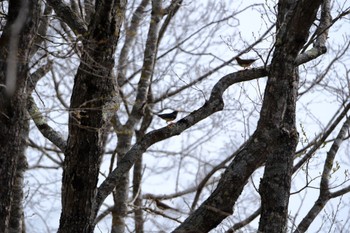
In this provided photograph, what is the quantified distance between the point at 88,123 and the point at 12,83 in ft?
2.03

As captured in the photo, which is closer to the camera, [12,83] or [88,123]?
[12,83]

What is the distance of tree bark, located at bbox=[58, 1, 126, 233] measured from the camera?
392cm

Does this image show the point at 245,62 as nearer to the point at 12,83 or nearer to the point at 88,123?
the point at 88,123

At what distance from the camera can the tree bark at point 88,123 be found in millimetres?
3916

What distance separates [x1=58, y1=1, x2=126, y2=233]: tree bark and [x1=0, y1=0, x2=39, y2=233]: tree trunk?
1.31ft

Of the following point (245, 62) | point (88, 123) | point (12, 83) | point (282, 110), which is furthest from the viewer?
point (245, 62)

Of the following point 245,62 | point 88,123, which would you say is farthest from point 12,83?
point 245,62

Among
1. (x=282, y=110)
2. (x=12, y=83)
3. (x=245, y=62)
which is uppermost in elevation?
(x=245, y=62)

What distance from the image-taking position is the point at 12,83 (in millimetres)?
3525

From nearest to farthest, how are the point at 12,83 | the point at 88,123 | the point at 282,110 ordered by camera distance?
1. the point at 12,83
2. the point at 88,123
3. the point at 282,110

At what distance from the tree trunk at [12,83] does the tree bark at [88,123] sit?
40cm

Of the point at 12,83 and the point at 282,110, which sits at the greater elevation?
the point at 282,110

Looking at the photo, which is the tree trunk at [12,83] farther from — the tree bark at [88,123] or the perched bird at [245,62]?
the perched bird at [245,62]

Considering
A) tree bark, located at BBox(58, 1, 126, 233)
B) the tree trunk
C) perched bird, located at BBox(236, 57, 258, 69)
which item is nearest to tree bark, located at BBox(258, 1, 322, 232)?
perched bird, located at BBox(236, 57, 258, 69)
